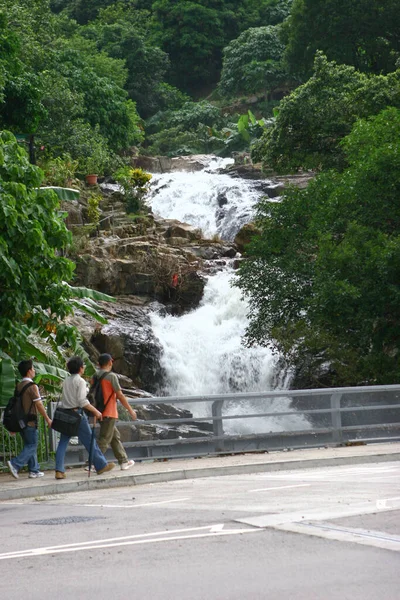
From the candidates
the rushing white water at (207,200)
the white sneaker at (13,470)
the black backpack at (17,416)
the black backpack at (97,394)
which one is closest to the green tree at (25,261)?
the black backpack at (17,416)

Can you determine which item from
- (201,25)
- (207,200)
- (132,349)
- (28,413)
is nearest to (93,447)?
(28,413)

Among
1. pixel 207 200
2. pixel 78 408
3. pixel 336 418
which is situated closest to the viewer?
pixel 78 408

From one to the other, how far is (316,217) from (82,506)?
18175 mm

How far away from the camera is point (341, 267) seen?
26.8 metres

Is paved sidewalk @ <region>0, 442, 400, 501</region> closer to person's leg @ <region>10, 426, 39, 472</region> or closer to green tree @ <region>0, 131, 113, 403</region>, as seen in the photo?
person's leg @ <region>10, 426, 39, 472</region>

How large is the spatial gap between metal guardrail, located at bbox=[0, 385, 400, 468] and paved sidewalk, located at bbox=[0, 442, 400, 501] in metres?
0.32

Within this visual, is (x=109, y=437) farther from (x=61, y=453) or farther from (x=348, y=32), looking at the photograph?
(x=348, y=32)

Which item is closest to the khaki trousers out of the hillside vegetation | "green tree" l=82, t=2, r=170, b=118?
the hillside vegetation

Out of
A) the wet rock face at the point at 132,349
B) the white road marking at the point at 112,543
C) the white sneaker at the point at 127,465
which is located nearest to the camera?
the white road marking at the point at 112,543

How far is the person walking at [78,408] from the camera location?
49.5ft

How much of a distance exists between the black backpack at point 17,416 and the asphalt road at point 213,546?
276cm

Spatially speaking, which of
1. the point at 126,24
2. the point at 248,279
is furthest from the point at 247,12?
the point at 248,279

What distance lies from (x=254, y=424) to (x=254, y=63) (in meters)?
62.3

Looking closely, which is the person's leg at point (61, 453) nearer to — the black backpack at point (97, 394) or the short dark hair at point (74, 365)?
the black backpack at point (97, 394)
